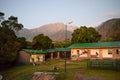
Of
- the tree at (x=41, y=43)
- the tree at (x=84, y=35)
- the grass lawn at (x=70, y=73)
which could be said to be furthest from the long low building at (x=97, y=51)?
the tree at (x=41, y=43)

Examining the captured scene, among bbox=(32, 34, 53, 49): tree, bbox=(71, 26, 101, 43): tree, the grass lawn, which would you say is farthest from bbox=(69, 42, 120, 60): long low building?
bbox=(32, 34, 53, 49): tree

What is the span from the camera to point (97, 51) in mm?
51531

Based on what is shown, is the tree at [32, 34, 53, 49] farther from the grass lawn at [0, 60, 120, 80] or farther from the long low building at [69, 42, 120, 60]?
the grass lawn at [0, 60, 120, 80]

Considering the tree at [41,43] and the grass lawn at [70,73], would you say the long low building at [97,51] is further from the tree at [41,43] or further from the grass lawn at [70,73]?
the tree at [41,43]

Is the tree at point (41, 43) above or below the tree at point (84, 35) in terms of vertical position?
below

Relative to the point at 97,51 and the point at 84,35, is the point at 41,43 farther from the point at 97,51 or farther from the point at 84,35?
the point at 97,51

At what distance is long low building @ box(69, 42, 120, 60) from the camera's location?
159 feet

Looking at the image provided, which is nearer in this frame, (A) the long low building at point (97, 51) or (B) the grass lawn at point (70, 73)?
(B) the grass lawn at point (70, 73)

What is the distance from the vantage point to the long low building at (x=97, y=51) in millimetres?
48562

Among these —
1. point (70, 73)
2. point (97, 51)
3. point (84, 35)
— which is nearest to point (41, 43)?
point (84, 35)

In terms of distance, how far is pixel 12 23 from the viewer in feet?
254

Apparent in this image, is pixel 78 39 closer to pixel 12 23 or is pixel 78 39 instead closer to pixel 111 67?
pixel 12 23

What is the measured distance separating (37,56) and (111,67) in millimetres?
32241

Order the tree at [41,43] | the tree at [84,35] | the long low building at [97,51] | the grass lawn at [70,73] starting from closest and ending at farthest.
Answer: the grass lawn at [70,73] < the long low building at [97,51] < the tree at [84,35] < the tree at [41,43]
